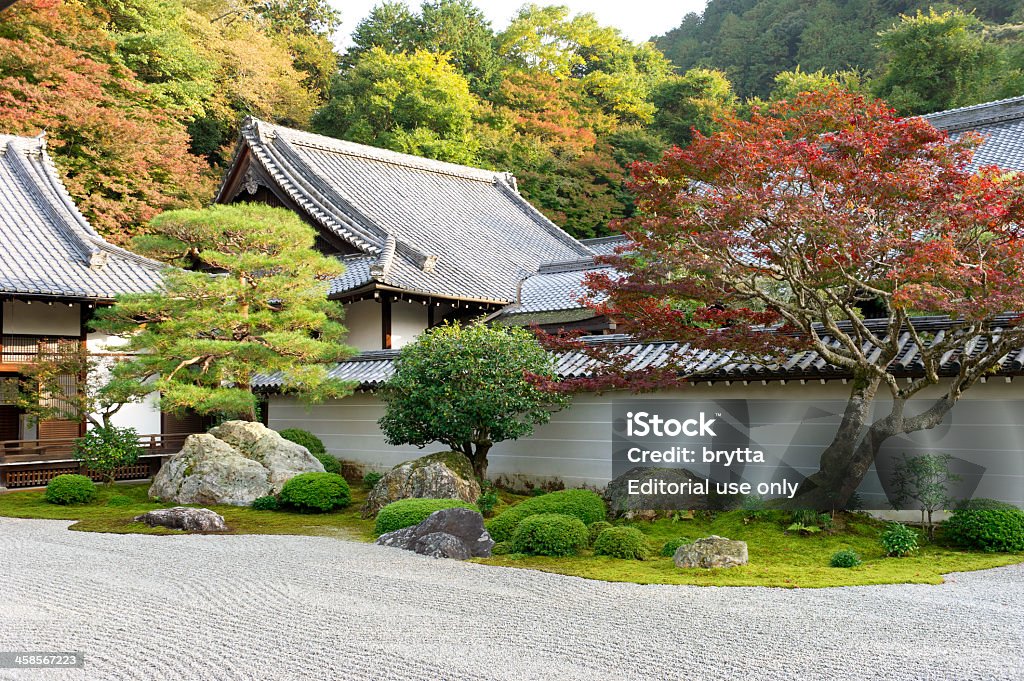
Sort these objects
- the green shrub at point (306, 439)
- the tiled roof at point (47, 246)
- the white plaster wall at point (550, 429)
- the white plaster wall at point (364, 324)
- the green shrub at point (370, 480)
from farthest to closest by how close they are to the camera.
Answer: the white plaster wall at point (364, 324)
the tiled roof at point (47, 246)
the green shrub at point (306, 439)
the green shrub at point (370, 480)
the white plaster wall at point (550, 429)

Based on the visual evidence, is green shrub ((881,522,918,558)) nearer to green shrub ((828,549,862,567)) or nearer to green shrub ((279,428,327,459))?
green shrub ((828,549,862,567))

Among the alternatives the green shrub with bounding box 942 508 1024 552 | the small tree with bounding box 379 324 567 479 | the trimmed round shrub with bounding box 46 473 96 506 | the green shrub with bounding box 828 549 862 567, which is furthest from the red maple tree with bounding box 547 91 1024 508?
the trimmed round shrub with bounding box 46 473 96 506

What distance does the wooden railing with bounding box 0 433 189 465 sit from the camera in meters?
17.4

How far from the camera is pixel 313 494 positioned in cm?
1419

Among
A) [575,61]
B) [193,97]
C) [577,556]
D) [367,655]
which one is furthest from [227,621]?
[575,61]

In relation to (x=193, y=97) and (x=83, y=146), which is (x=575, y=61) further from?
(x=83, y=146)

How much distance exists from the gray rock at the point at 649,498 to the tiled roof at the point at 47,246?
10003 millimetres

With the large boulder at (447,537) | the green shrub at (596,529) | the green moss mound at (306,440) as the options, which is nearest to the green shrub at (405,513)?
the large boulder at (447,537)

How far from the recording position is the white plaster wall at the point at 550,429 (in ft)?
42.9

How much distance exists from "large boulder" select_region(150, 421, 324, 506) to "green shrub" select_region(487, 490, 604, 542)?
4.99 meters

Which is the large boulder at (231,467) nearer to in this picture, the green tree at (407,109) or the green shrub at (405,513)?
the green shrub at (405,513)

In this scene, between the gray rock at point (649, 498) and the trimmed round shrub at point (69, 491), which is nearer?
the gray rock at point (649, 498)

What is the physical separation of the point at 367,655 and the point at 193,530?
22.8ft

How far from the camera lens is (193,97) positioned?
32.7 metres
